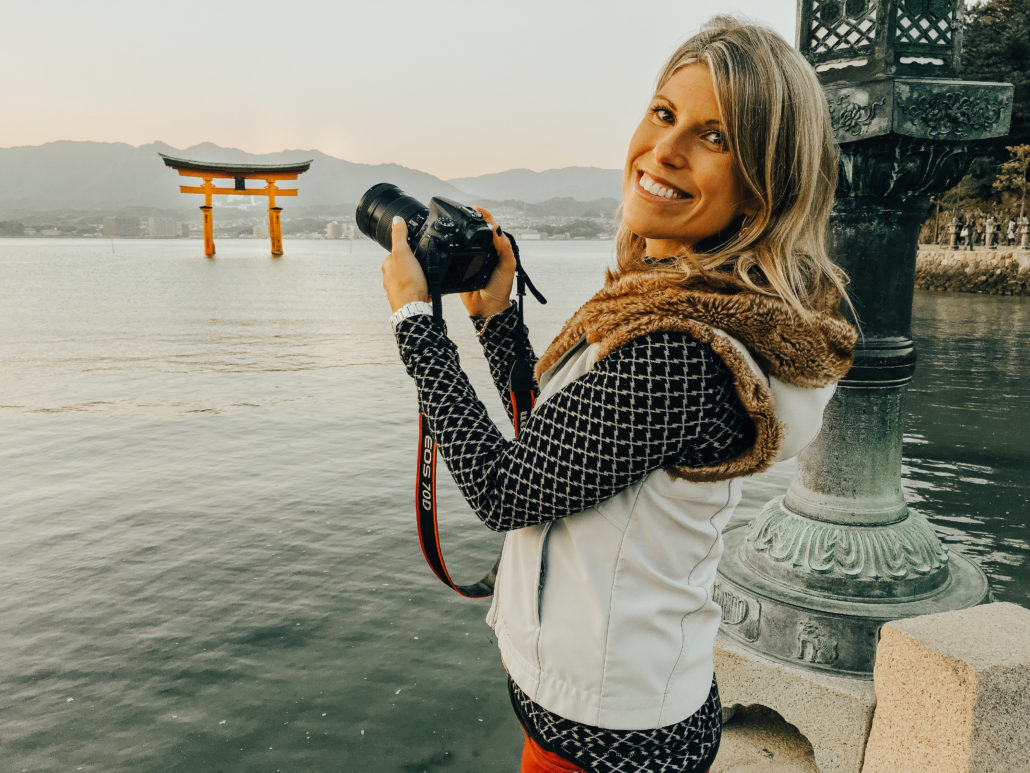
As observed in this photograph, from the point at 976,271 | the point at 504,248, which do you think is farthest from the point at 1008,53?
the point at 504,248

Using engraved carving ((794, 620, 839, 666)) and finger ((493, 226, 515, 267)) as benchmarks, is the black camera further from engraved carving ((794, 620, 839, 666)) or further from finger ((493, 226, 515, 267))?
engraved carving ((794, 620, 839, 666))

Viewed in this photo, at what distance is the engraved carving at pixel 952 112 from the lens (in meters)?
2.06

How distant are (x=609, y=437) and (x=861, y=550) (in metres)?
1.66

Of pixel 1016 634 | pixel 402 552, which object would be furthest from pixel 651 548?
pixel 402 552

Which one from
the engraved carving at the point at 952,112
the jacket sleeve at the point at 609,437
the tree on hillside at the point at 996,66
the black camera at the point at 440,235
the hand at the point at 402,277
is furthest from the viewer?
the tree on hillside at the point at 996,66

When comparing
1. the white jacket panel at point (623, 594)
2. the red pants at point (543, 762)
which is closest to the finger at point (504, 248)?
the white jacket panel at point (623, 594)

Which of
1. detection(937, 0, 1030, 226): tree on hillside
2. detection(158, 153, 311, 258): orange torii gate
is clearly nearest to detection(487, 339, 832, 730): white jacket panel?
detection(937, 0, 1030, 226): tree on hillside

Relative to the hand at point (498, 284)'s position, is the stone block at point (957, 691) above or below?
below

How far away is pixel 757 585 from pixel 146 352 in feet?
52.3

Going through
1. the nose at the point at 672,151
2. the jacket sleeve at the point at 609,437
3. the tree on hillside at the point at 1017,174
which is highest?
the tree on hillside at the point at 1017,174

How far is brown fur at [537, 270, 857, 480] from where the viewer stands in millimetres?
1019

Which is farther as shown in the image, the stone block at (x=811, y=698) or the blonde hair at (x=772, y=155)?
the stone block at (x=811, y=698)

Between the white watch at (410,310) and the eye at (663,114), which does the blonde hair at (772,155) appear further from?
the white watch at (410,310)

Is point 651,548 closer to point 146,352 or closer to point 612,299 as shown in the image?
point 612,299
